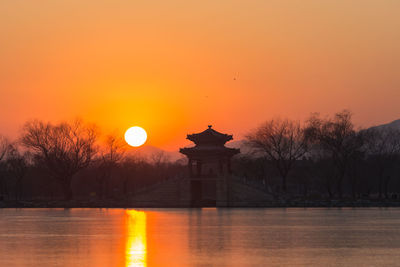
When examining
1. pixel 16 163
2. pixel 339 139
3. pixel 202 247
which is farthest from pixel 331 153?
pixel 202 247

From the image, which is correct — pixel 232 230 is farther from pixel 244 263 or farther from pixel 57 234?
pixel 244 263

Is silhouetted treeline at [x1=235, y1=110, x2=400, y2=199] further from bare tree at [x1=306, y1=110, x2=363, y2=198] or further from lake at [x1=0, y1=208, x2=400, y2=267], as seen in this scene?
lake at [x1=0, y1=208, x2=400, y2=267]

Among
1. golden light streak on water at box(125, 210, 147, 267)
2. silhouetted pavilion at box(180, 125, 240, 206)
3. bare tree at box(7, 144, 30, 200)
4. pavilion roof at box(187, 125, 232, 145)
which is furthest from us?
bare tree at box(7, 144, 30, 200)

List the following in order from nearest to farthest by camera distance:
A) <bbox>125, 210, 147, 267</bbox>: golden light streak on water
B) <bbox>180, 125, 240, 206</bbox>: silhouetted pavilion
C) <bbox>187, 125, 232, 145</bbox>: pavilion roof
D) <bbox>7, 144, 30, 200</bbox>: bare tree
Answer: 1. <bbox>125, 210, 147, 267</bbox>: golden light streak on water
2. <bbox>180, 125, 240, 206</bbox>: silhouetted pavilion
3. <bbox>187, 125, 232, 145</bbox>: pavilion roof
4. <bbox>7, 144, 30, 200</bbox>: bare tree

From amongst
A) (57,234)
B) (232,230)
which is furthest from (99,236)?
(232,230)

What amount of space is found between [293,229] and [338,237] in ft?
20.7

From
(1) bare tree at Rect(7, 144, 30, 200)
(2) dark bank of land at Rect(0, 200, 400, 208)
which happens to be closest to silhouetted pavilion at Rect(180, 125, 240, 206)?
(2) dark bank of land at Rect(0, 200, 400, 208)

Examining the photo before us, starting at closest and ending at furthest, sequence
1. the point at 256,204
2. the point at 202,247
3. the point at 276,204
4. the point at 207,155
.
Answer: the point at 202,247, the point at 276,204, the point at 256,204, the point at 207,155

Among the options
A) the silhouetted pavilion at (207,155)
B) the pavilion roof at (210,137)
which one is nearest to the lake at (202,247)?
the silhouetted pavilion at (207,155)

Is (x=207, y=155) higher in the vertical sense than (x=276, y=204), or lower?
higher

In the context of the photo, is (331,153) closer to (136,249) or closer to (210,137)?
(210,137)

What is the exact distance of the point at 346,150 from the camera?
9412cm

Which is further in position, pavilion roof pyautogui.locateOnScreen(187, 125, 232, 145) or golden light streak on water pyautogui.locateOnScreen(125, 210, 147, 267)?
pavilion roof pyautogui.locateOnScreen(187, 125, 232, 145)

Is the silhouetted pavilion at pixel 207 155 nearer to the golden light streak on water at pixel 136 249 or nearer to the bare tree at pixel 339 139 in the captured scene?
the bare tree at pixel 339 139
